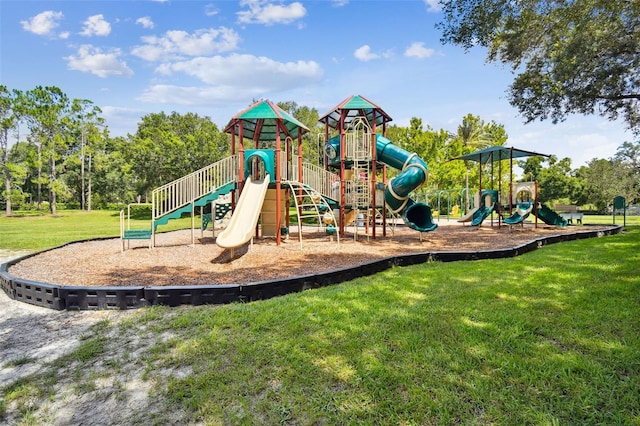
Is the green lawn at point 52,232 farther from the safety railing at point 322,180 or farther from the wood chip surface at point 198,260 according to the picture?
the safety railing at point 322,180

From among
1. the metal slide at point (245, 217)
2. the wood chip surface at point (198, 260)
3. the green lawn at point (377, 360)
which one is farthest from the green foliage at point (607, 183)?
the green lawn at point (377, 360)

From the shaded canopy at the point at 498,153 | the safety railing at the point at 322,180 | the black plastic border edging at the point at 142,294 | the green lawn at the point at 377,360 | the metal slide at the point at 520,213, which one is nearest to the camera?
the green lawn at the point at 377,360

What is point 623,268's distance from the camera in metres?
6.46

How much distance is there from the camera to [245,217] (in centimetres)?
994

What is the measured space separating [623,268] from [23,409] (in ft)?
28.0

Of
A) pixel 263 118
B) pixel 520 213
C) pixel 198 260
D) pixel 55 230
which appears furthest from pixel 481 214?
pixel 55 230

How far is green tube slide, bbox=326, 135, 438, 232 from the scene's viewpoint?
471 inches

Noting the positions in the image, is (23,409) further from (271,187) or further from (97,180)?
A: (97,180)

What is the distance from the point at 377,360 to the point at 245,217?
23.7 ft

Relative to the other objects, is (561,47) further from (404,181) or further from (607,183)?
(607,183)

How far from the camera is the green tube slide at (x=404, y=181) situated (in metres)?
12.0

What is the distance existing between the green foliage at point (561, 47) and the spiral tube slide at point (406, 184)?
393 centimetres

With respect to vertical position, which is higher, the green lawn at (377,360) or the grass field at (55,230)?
the grass field at (55,230)

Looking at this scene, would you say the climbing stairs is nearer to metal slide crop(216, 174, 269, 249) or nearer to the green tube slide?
metal slide crop(216, 174, 269, 249)
